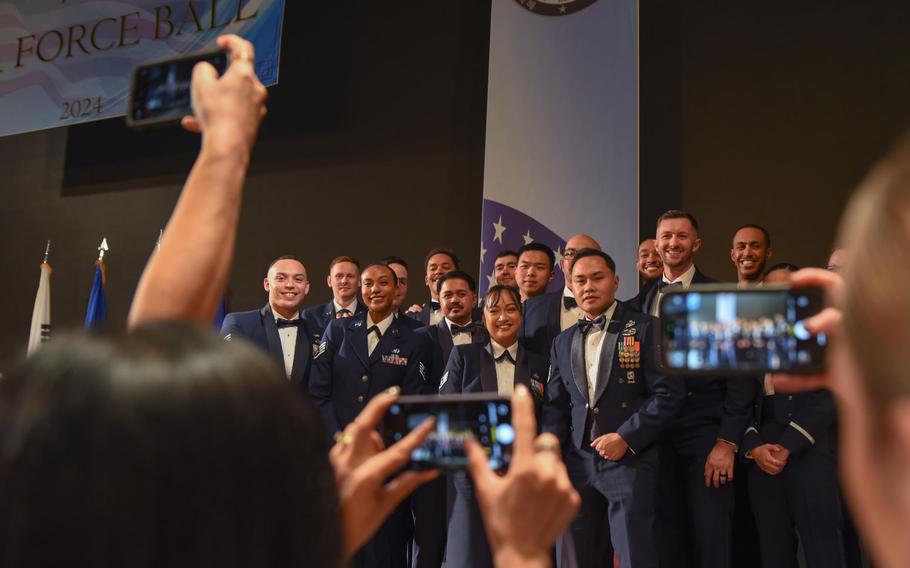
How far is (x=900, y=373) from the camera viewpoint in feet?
1.14

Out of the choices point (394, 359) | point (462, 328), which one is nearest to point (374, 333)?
point (394, 359)

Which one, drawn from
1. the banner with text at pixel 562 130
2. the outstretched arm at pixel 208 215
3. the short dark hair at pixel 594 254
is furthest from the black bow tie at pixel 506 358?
the outstretched arm at pixel 208 215

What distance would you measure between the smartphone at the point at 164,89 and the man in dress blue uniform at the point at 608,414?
2.71 m

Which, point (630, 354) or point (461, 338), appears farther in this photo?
point (461, 338)

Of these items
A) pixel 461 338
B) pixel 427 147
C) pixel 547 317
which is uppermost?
pixel 427 147

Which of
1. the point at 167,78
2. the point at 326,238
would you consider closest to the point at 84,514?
the point at 167,78

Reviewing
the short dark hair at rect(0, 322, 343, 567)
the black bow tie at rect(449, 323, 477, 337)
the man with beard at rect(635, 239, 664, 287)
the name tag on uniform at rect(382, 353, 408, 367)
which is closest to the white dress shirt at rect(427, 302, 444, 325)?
the black bow tie at rect(449, 323, 477, 337)

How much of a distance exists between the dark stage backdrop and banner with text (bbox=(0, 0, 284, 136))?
77cm

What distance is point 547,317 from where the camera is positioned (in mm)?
4570

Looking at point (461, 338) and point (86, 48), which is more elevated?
point (86, 48)

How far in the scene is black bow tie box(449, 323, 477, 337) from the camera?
182 inches

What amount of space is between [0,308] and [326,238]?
11.2 ft

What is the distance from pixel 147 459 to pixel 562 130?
5.26 meters

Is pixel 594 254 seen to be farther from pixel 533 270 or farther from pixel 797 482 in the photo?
pixel 797 482
